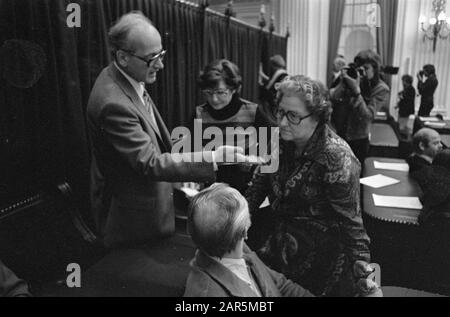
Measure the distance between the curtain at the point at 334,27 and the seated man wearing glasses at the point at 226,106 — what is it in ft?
16.7

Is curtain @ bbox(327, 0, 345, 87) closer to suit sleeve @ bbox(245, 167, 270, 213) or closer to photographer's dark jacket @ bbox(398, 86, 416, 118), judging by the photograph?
photographer's dark jacket @ bbox(398, 86, 416, 118)

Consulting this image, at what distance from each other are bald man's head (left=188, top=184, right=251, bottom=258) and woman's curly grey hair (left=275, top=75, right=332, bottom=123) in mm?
530

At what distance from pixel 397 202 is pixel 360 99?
1.19 meters

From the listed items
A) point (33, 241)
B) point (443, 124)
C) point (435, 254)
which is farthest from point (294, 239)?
point (443, 124)

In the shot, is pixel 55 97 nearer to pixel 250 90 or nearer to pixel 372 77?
pixel 372 77

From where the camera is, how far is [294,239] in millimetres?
1578

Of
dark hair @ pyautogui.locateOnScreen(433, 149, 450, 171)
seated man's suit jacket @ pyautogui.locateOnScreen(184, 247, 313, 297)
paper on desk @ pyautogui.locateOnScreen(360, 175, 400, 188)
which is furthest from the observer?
paper on desk @ pyautogui.locateOnScreen(360, 175, 400, 188)

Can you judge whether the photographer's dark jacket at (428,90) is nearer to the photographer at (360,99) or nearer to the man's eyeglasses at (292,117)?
the photographer at (360,99)

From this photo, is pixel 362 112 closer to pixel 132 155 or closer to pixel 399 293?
pixel 399 293

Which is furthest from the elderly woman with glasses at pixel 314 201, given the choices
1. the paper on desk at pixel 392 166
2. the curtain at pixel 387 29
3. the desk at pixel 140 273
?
the curtain at pixel 387 29

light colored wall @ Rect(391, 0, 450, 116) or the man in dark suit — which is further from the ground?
light colored wall @ Rect(391, 0, 450, 116)

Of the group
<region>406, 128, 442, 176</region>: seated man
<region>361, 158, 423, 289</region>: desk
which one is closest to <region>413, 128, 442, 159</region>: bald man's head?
<region>406, 128, 442, 176</region>: seated man

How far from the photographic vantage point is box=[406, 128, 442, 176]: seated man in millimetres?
2912
